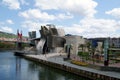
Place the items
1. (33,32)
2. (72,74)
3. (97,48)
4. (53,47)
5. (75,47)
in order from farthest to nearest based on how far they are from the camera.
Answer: (33,32)
(53,47)
(75,47)
(97,48)
(72,74)

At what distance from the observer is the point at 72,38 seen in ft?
347

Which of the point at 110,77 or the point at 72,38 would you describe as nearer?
the point at 110,77

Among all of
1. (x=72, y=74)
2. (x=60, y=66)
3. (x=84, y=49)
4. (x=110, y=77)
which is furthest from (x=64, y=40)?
(x=110, y=77)

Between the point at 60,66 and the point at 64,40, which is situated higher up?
the point at 64,40

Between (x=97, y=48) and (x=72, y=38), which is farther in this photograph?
(x=72, y=38)

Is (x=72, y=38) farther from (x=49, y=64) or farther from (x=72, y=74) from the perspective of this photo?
(x=72, y=74)

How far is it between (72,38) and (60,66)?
50072mm

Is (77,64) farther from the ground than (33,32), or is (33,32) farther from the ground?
(33,32)

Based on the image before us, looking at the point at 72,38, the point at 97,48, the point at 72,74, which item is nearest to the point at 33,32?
the point at 72,38

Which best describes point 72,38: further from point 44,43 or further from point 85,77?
point 85,77

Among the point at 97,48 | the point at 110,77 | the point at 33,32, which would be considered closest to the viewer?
the point at 110,77

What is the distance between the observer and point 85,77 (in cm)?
4322

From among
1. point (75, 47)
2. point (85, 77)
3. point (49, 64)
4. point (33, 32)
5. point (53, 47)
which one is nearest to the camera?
point (85, 77)

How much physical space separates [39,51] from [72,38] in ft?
Answer: 72.1
